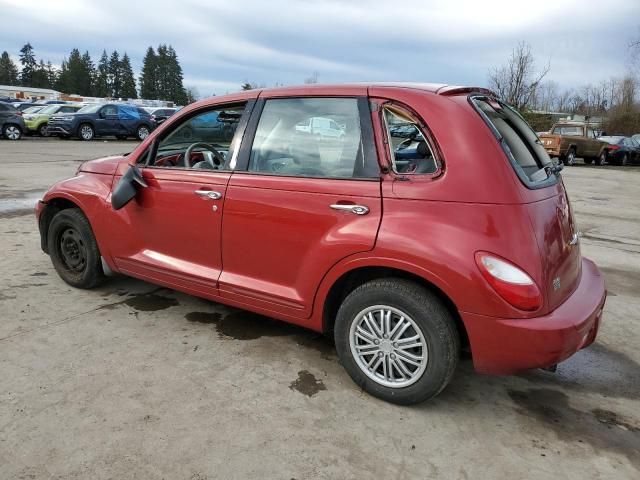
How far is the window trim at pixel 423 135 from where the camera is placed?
270 cm

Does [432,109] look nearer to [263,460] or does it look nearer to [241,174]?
[241,174]

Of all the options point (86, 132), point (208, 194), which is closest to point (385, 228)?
point (208, 194)

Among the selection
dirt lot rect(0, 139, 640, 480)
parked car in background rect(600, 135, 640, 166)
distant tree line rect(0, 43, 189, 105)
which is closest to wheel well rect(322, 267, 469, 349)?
dirt lot rect(0, 139, 640, 480)

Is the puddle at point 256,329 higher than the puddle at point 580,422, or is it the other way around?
the puddle at point 256,329

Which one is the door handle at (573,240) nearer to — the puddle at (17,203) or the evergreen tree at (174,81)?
the puddle at (17,203)

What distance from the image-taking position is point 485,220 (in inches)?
99.3

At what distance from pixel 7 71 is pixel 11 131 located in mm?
101665

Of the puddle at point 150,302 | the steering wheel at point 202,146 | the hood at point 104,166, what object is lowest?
the puddle at point 150,302

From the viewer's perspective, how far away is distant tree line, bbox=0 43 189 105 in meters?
103

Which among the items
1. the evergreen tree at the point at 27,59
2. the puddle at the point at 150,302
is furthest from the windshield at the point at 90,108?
the evergreen tree at the point at 27,59

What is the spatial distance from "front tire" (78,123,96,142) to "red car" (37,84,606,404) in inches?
839

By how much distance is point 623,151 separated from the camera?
2588 cm

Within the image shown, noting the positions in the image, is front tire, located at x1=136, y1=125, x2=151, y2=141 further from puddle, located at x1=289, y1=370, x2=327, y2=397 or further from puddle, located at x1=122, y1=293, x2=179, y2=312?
puddle, located at x1=289, y1=370, x2=327, y2=397

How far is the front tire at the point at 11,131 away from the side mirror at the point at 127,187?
67.8 feet
